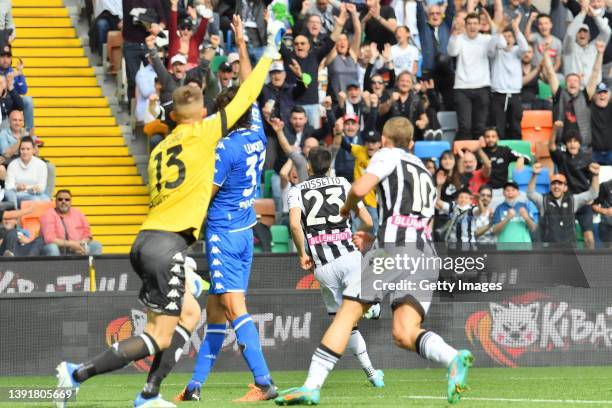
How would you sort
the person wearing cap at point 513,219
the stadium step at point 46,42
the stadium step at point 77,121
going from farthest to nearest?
the stadium step at point 46,42 → the stadium step at point 77,121 → the person wearing cap at point 513,219

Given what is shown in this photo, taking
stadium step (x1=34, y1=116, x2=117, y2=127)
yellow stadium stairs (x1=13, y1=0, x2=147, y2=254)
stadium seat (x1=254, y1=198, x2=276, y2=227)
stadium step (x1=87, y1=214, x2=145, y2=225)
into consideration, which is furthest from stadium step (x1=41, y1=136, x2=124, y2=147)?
stadium seat (x1=254, y1=198, x2=276, y2=227)

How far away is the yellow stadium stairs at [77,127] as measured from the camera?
20.7 meters

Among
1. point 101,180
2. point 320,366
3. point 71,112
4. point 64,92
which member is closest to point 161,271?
point 320,366

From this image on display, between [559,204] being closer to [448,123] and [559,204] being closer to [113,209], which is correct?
[448,123]

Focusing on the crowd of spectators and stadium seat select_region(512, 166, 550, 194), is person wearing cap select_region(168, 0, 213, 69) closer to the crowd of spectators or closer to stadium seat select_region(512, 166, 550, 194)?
the crowd of spectators

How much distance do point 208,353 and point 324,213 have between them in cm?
230

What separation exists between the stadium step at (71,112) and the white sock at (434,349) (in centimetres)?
1337

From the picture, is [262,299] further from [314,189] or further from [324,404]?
[324,404]

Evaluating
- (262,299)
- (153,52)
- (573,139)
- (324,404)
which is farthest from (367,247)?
(573,139)

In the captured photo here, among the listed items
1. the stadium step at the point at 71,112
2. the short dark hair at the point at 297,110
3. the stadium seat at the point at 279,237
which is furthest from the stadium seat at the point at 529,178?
the stadium step at the point at 71,112

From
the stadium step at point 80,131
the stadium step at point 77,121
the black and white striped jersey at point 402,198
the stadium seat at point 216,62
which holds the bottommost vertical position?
the stadium step at point 80,131

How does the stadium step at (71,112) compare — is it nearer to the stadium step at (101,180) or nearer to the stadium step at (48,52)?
Result: the stadium step at (48,52)

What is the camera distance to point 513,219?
18969 mm

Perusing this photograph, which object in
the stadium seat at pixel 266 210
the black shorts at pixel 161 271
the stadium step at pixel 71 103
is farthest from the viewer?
the stadium step at pixel 71 103
